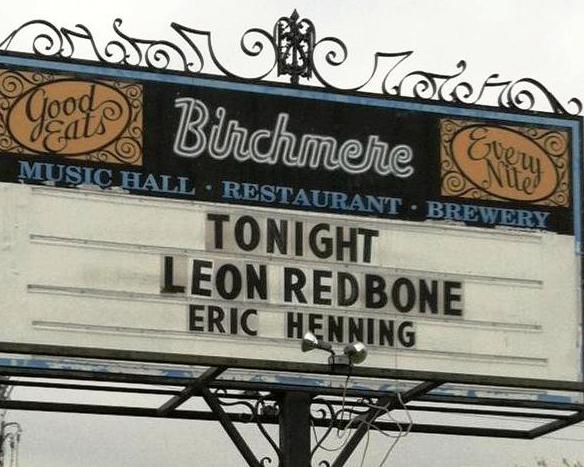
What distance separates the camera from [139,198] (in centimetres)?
1644

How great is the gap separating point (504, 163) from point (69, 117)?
14.5ft

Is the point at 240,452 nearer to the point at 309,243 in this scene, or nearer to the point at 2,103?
the point at 309,243

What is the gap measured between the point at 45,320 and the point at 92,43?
267 centimetres

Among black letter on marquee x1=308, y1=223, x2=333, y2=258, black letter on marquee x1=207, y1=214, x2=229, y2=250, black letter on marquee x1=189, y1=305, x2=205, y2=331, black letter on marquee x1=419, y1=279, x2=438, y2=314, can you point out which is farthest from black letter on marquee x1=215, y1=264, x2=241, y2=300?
black letter on marquee x1=419, y1=279, x2=438, y2=314

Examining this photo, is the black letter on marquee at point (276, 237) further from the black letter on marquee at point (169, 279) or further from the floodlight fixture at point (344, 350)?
the floodlight fixture at point (344, 350)

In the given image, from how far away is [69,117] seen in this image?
16453 millimetres

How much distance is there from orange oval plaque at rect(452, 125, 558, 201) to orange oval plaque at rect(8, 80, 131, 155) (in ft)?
11.3

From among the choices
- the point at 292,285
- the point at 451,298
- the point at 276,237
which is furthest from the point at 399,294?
the point at 276,237

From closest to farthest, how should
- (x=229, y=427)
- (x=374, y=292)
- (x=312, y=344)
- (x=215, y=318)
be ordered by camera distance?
1. (x=312, y=344)
2. (x=229, y=427)
3. (x=215, y=318)
4. (x=374, y=292)

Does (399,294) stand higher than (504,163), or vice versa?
(504,163)

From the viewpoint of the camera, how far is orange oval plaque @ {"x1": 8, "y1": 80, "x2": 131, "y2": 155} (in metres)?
16.3

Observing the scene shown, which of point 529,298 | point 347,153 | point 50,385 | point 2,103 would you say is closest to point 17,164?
point 2,103

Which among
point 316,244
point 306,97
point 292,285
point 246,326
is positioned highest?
point 306,97

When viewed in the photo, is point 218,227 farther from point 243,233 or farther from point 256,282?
point 256,282
